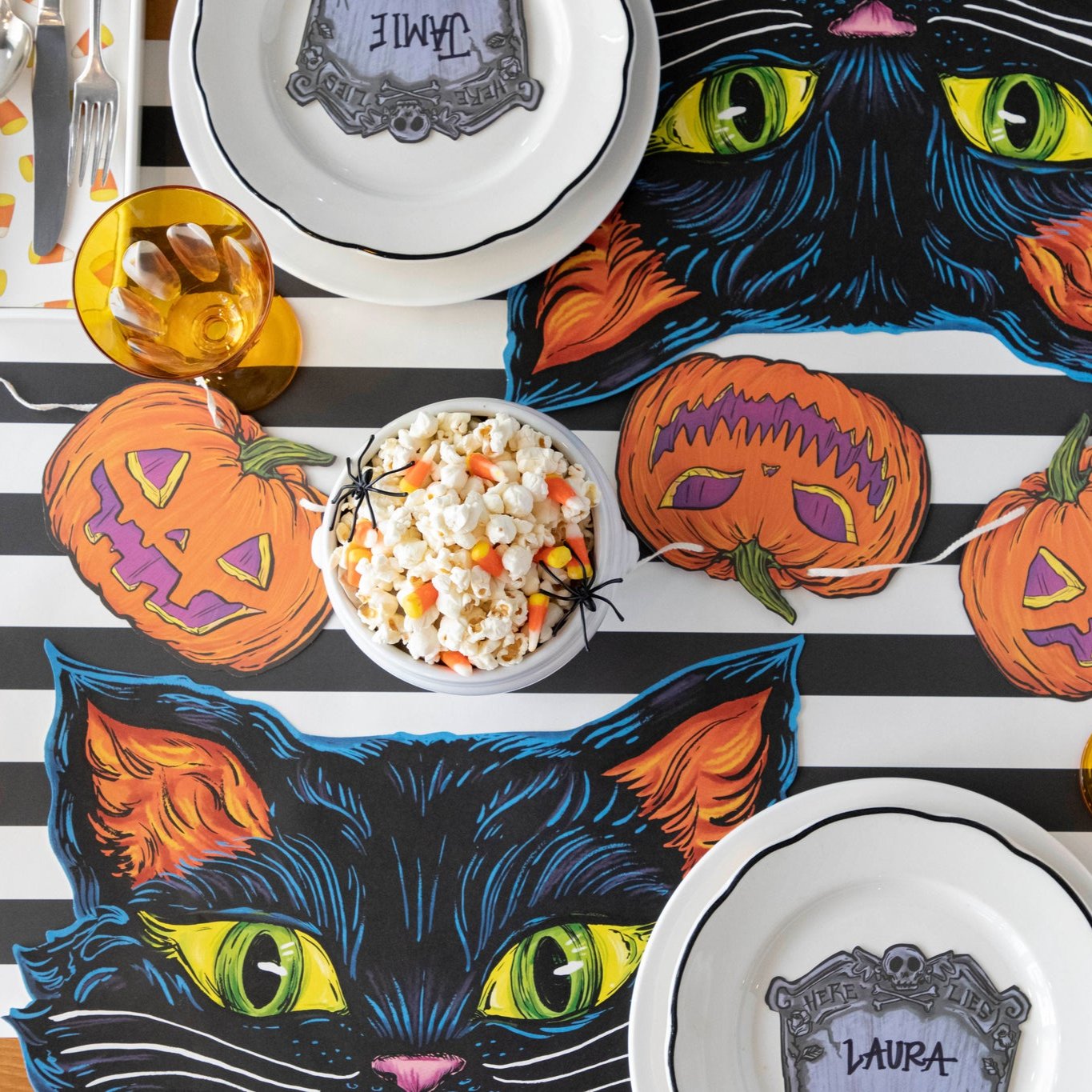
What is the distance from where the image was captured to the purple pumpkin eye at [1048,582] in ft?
2.69

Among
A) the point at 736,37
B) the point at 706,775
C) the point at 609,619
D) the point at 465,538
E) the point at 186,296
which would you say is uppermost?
the point at 736,37

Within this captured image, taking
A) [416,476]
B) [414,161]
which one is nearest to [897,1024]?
[416,476]

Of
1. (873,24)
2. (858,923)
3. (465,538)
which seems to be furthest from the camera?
(873,24)

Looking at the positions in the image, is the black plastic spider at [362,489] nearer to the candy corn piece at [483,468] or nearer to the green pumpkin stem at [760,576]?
the candy corn piece at [483,468]

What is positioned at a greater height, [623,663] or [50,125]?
[50,125]

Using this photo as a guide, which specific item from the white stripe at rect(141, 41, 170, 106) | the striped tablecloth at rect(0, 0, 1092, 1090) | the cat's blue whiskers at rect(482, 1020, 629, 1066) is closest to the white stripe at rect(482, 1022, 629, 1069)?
the cat's blue whiskers at rect(482, 1020, 629, 1066)

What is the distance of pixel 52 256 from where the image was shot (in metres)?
0.82

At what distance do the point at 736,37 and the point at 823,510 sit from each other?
460 mm

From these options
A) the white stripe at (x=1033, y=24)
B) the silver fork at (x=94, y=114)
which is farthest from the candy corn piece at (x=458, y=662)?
the white stripe at (x=1033, y=24)

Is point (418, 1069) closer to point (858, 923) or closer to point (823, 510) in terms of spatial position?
point (858, 923)

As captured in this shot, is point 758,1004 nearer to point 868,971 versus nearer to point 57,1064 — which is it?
point 868,971

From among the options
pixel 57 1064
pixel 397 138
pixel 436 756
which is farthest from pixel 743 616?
pixel 57 1064

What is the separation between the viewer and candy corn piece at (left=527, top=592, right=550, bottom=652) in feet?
Result: 2.23

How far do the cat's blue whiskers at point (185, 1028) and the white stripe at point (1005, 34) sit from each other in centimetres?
111
